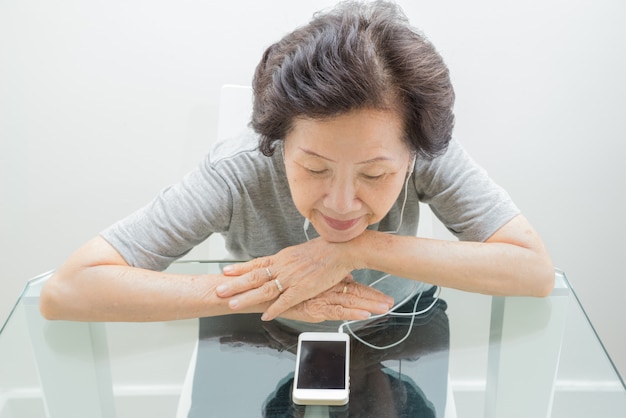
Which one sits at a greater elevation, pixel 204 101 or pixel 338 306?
pixel 204 101

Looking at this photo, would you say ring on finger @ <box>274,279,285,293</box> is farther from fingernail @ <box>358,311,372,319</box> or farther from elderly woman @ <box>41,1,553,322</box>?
fingernail @ <box>358,311,372,319</box>

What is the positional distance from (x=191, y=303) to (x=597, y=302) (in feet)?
5.09

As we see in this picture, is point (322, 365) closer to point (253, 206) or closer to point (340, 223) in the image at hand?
point (340, 223)

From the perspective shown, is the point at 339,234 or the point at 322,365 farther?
the point at 339,234

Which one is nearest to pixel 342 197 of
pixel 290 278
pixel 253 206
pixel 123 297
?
pixel 290 278

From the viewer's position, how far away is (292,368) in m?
0.90

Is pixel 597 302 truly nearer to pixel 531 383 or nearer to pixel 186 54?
pixel 531 383

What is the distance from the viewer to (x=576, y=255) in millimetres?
1930

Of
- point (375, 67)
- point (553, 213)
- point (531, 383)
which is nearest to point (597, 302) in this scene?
point (553, 213)

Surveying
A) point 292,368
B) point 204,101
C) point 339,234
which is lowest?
point 292,368

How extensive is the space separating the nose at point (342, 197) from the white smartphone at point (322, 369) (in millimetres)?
205

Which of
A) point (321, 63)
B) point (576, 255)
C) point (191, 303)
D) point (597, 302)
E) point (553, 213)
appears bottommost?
point (597, 302)

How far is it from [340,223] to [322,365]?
0.77 feet

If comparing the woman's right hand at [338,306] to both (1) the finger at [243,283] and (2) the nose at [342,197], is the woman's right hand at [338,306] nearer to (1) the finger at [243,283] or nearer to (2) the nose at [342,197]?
(1) the finger at [243,283]
